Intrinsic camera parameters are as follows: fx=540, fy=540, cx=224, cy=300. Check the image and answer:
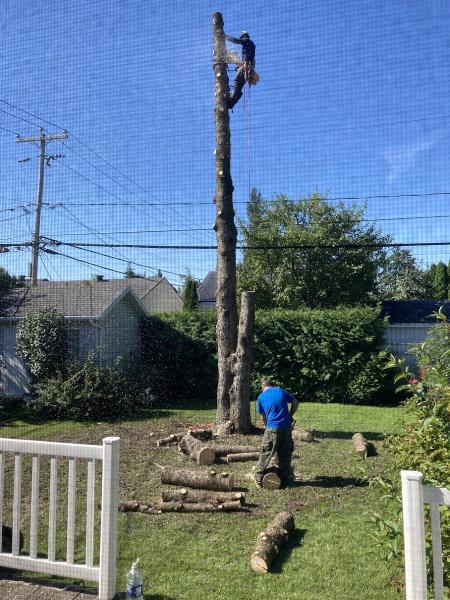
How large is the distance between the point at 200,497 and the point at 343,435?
3.46 m

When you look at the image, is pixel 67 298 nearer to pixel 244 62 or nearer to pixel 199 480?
pixel 244 62

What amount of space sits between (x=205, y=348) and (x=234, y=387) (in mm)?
4285

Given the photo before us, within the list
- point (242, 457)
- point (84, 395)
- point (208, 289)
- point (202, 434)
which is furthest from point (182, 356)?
point (208, 289)

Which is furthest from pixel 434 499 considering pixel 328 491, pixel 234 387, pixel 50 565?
pixel 234 387

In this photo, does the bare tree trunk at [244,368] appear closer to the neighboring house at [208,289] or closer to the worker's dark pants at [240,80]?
the worker's dark pants at [240,80]

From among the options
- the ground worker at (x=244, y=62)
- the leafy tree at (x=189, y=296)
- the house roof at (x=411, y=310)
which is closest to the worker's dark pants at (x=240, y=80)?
the ground worker at (x=244, y=62)

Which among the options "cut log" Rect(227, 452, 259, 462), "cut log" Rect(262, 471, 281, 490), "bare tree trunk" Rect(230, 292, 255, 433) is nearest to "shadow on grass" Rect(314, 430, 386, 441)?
"bare tree trunk" Rect(230, 292, 255, 433)

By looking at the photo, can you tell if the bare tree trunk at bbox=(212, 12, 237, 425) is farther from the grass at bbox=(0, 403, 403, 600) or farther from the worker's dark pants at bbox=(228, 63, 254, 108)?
the grass at bbox=(0, 403, 403, 600)

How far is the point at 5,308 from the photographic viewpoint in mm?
10711

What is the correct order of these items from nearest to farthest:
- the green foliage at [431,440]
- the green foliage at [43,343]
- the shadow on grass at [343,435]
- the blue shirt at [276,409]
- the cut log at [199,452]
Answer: the green foliage at [431,440], the blue shirt at [276,409], the cut log at [199,452], the shadow on grass at [343,435], the green foliage at [43,343]

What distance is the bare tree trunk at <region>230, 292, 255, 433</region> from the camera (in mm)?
7004

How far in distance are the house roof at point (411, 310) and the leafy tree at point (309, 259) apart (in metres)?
1.03

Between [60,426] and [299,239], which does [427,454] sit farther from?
[299,239]

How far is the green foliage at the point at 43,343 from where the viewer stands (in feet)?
30.1
